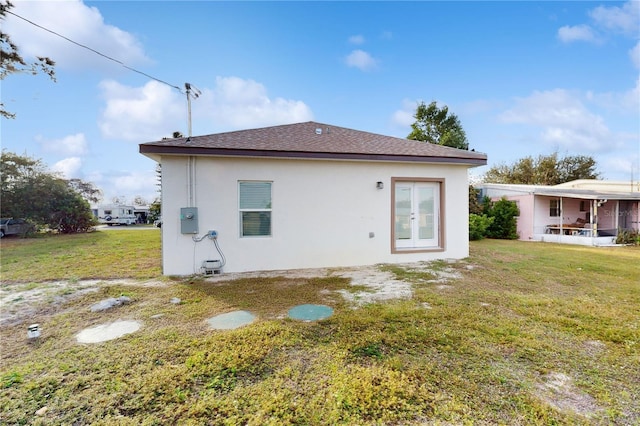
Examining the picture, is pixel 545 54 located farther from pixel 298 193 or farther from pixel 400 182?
pixel 298 193

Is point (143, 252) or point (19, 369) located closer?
point (19, 369)

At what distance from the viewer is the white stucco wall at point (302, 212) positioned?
22.7 ft

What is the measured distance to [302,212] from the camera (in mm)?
7570

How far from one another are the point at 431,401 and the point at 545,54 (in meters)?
16.1

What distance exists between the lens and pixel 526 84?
46.2ft

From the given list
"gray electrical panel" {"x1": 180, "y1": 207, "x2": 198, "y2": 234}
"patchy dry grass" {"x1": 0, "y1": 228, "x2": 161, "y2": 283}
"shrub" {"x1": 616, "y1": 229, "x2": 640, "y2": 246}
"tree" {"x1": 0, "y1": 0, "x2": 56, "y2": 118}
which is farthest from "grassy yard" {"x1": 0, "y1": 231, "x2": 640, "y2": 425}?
"shrub" {"x1": 616, "y1": 229, "x2": 640, "y2": 246}

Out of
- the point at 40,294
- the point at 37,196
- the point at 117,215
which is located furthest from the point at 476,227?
the point at 117,215

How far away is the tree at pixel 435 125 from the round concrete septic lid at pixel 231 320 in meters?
24.9

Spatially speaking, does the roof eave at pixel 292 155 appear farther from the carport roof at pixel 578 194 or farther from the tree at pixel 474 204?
the carport roof at pixel 578 194

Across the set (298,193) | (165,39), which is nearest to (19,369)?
(298,193)

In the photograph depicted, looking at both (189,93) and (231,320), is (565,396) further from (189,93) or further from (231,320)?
(189,93)

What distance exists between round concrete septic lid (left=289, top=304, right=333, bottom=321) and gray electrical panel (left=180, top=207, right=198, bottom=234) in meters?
3.62

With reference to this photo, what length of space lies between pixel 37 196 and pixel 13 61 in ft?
58.7

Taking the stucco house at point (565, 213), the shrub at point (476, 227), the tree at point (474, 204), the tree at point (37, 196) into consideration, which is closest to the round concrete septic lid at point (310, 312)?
the shrub at point (476, 227)
